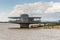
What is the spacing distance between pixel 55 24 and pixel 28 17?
1235 cm

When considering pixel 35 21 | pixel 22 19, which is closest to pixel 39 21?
pixel 35 21

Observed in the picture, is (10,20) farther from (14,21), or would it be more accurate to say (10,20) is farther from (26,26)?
(26,26)

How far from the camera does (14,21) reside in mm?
64812

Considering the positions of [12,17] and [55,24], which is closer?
[12,17]

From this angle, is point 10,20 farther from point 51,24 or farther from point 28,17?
point 51,24

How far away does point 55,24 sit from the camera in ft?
240

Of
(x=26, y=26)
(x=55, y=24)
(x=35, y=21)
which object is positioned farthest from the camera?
(x=55, y=24)

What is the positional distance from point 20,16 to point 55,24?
13645mm

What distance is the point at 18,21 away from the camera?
63812 mm

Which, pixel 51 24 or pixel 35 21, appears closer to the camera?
pixel 35 21

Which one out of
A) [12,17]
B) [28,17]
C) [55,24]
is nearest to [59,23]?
[55,24]

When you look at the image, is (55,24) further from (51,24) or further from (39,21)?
(39,21)

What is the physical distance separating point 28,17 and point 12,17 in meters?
6.17

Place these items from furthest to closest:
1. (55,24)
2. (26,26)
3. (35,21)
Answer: (55,24) < (35,21) < (26,26)
